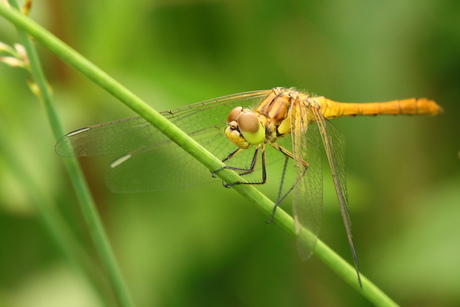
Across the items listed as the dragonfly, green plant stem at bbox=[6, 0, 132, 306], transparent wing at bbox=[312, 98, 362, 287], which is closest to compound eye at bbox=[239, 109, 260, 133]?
the dragonfly

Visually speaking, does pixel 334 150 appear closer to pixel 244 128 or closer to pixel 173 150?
pixel 244 128

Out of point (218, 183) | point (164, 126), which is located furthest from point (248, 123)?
point (164, 126)

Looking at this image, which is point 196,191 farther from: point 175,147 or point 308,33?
point 308,33

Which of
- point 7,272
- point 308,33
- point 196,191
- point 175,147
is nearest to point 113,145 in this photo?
point 175,147

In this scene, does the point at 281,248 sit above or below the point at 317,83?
below

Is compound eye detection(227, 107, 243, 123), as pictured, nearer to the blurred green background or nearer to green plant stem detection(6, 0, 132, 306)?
the blurred green background
